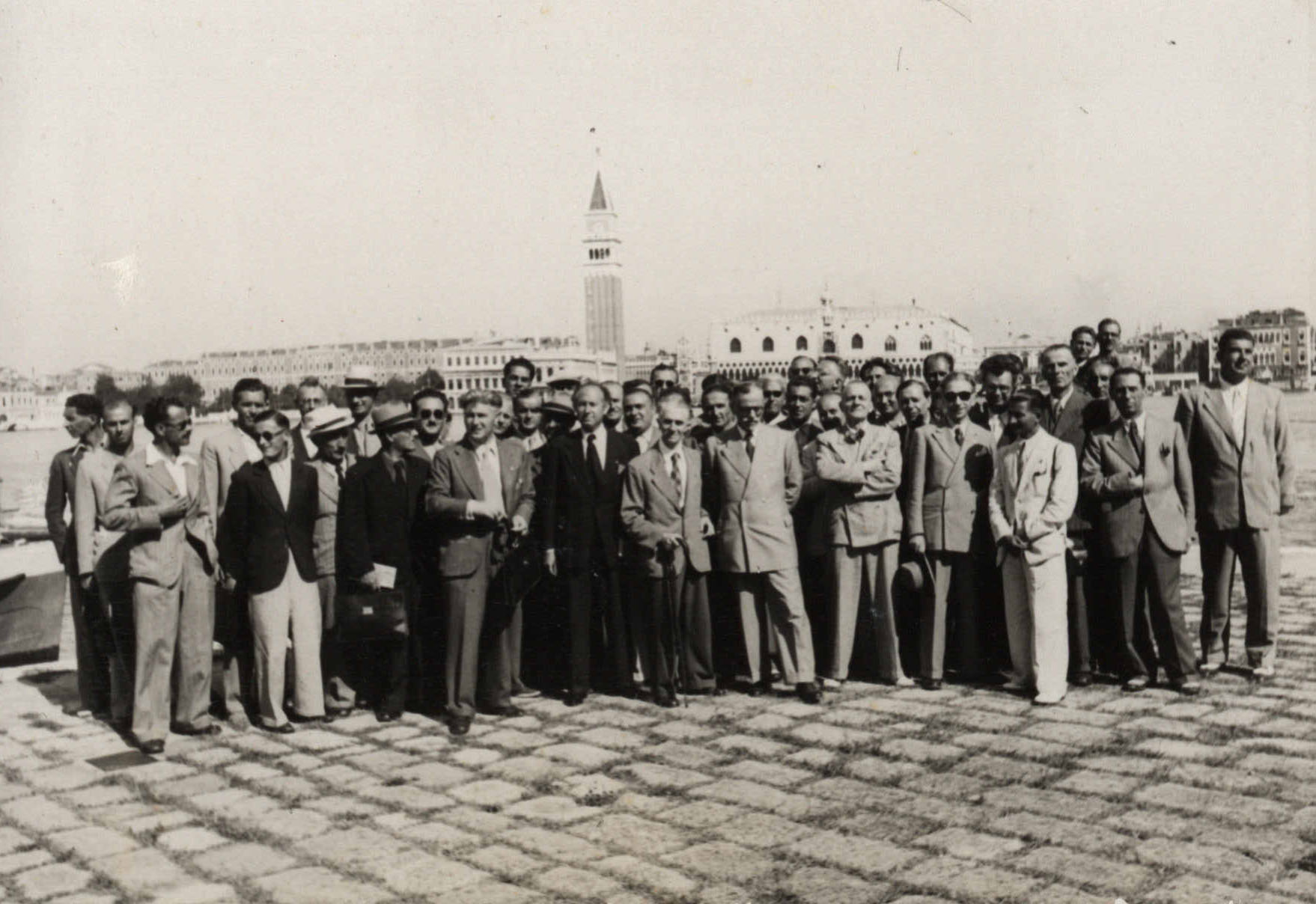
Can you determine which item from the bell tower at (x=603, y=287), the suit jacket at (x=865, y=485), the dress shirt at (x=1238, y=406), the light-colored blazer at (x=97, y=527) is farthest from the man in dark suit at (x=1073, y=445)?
the bell tower at (x=603, y=287)

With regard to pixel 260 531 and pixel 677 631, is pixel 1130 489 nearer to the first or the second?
pixel 677 631

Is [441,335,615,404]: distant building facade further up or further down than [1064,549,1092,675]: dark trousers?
further up

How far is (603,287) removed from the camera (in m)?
135

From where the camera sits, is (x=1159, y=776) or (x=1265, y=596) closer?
(x=1159, y=776)

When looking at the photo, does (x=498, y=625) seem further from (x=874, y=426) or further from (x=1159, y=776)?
(x=1159, y=776)

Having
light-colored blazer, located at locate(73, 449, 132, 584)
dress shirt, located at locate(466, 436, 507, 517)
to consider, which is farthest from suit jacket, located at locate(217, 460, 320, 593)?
dress shirt, located at locate(466, 436, 507, 517)

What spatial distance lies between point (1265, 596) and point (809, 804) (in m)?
3.54

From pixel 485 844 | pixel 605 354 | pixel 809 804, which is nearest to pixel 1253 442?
pixel 809 804

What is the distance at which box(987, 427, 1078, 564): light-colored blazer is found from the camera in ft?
20.0

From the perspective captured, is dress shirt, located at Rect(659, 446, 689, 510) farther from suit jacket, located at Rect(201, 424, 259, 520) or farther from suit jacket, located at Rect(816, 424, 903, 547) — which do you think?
suit jacket, located at Rect(201, 424, 259, 520)

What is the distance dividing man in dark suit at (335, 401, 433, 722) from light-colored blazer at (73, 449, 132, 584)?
3.76 ft

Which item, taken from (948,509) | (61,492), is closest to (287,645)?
(61,492)

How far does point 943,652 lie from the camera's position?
6566 mm

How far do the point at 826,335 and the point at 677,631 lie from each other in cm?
13154
